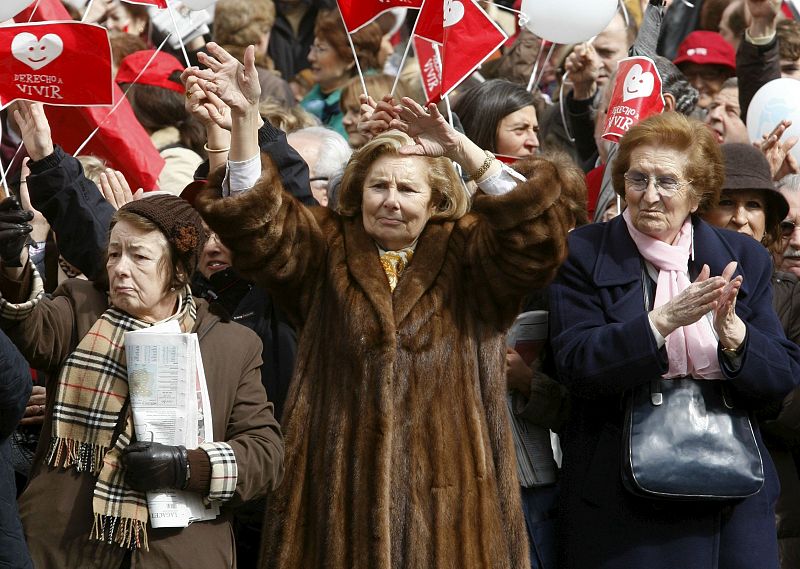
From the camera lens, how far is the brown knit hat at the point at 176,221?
448cm

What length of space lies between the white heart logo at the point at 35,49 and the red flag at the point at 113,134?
1.64ft

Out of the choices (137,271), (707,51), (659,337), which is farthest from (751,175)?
(707,51)

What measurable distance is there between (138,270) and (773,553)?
2.29 meters

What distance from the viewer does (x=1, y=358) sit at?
375cm

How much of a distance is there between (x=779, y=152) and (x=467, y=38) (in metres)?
1.49

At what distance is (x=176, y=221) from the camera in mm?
4527

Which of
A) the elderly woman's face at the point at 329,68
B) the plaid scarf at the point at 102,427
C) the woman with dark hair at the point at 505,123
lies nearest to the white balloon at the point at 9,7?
the plaid scarf at the point at 102,427

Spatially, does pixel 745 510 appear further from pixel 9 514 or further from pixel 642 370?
pixel 9 514

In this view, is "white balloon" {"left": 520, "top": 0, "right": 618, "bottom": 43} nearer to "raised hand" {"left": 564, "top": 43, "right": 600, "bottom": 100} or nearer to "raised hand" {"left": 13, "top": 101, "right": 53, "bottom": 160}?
"raised hand" {"left": 564, "top": 43, "right": 600, "bottom": 100}

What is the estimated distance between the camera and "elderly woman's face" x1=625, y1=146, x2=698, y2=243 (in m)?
4.77

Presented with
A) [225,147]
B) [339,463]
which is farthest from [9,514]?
[225,147]

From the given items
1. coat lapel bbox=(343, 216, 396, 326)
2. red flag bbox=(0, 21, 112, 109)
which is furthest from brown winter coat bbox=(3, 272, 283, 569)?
red flag bbox=(0, 21, 112, 109)

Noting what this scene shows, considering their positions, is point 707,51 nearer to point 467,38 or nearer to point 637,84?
point 637,84

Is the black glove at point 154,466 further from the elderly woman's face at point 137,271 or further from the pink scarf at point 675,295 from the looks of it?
the pink scarf at point 675,295
